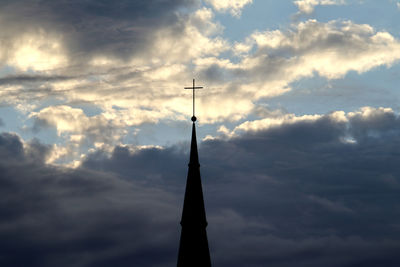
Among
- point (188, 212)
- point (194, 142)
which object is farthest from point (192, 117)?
point (188, 212)

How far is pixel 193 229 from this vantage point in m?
74.2

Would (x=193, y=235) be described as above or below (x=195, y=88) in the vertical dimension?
below

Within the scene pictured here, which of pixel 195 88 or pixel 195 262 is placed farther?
pixel 195 88

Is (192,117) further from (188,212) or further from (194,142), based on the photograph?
(188,212)

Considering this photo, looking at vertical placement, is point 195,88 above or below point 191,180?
above

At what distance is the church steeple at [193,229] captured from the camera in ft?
241

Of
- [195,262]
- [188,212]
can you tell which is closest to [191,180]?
[188,212]

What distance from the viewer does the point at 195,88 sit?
3152 inches

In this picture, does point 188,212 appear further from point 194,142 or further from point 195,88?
point 195,88

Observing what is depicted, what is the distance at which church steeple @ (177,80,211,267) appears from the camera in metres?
73.3

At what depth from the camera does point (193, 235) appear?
243ft

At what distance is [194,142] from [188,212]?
267 inches

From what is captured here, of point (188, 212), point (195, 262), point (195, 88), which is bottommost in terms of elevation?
point (195, 262)

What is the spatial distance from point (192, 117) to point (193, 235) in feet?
37.4
